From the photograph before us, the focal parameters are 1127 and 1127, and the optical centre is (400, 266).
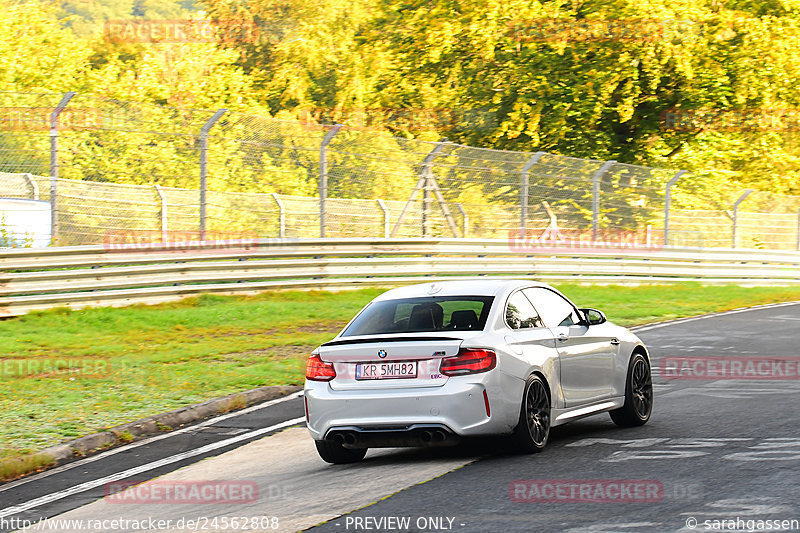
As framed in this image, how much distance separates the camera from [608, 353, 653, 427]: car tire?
9.38 m

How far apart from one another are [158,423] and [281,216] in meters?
11.0

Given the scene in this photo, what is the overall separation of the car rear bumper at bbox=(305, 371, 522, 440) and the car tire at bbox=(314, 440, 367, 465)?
30cm

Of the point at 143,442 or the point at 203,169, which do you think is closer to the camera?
the point at 143,442

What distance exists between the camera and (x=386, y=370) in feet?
25.8

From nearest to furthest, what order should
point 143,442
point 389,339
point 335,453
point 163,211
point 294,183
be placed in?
point 389,339
point 335,453
point 143,442
point 163,211
point 294,183

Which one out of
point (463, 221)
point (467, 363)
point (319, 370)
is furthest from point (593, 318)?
point (463, 221)

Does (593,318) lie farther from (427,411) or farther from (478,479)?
(478,479)

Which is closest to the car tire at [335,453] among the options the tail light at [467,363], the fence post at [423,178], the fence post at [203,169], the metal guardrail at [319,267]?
the tail light at [467,363]

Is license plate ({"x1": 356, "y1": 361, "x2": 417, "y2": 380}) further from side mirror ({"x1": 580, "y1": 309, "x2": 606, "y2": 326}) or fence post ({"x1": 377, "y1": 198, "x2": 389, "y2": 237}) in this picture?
fence post ({"x1": 377, "y1": 198, "x2": 389, "y2": 237})

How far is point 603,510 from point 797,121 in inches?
1277

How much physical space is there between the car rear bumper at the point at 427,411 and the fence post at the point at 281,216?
12.8 meters

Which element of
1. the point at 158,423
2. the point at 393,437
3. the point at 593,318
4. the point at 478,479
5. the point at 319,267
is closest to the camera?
the point at 478,479

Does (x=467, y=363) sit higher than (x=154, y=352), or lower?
higher

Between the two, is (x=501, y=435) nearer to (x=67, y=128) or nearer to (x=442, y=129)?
(x=67, y=128)
